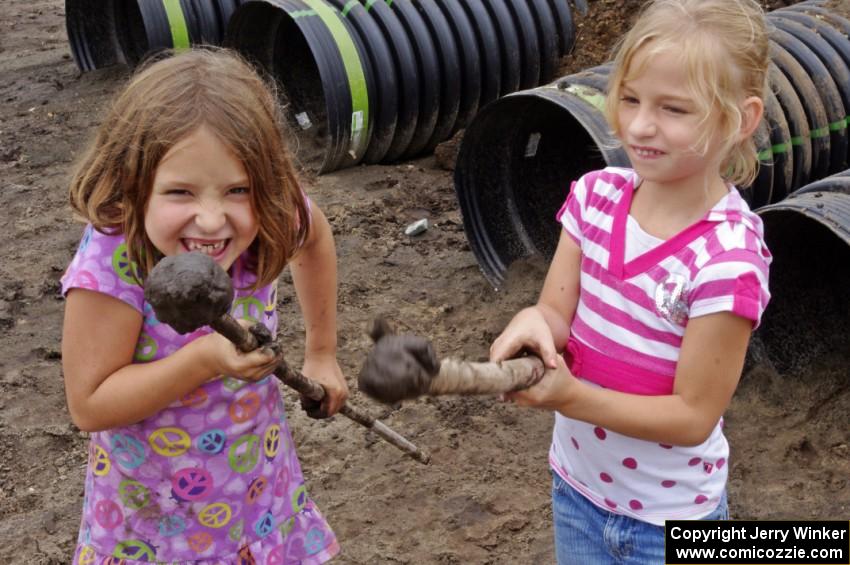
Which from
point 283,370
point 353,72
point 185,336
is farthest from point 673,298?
point 353,72

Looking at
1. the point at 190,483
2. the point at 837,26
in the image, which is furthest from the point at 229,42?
the point at 190,483

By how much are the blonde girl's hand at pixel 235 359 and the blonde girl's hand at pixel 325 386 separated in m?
0.43

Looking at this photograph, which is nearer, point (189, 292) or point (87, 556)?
point (189, 292)

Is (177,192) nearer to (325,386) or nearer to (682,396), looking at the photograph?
(325,386)

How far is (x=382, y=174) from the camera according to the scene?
21.1ft

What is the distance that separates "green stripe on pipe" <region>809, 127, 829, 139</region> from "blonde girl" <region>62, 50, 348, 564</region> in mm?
3272

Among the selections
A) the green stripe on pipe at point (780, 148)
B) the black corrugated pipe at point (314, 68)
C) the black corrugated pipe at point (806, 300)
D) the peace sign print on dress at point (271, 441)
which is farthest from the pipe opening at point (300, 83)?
the peace sign print on dress at point (271, 441)

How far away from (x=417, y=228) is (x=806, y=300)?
2.06 m

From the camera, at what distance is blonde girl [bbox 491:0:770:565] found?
1.81m

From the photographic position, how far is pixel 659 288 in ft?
6.20

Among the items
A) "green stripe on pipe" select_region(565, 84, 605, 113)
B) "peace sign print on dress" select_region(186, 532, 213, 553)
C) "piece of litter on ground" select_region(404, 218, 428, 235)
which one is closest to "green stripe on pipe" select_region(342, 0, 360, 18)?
"piece of litter on ground" select_region(404, 218, 428, 235)

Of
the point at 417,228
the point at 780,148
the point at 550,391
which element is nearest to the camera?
the point at 550,391

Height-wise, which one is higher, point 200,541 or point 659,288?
point 659,288

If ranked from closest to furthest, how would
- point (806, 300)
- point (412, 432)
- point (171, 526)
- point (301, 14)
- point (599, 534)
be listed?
1. point (599, 534)
2. point (171, 526)
3. point (412, 432)
4. point (806, 300)
5. point (301, 14)
